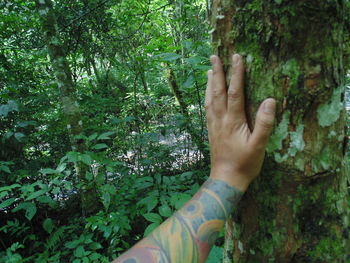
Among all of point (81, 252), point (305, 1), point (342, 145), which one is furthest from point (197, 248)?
point (81, 252)

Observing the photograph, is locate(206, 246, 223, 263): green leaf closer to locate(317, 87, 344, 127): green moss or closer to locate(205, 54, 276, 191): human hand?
locate(205, 54, 276, 191): human hand

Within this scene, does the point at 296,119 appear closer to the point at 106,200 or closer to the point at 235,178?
the point at 235,178

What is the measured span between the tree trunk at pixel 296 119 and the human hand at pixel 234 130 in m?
0.04

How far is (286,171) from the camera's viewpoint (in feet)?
2.97

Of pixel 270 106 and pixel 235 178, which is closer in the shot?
pixel 270 106

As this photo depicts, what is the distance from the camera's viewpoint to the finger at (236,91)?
90 cm

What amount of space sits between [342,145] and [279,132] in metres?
0.26

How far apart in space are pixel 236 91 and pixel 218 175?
359mm

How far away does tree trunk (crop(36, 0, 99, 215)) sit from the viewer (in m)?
2.94

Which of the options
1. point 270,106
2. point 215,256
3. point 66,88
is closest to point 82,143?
point 66,88

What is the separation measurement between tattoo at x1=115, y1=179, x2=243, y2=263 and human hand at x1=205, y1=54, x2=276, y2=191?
70 mm

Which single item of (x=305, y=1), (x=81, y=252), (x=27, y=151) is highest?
(x=305, y=1)

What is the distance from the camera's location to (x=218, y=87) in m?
0.96

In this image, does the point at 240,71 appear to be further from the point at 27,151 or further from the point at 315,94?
the point at 27,151
